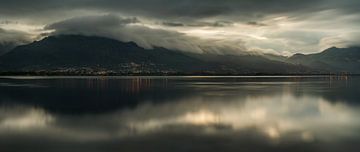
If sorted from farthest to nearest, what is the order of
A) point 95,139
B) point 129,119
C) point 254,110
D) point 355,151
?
point 254,110, point 129,119, point 95,139, point 355,151

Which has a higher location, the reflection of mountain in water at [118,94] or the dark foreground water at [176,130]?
the reflection of mountain in water at [118,94]

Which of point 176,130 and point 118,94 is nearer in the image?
point 176,130

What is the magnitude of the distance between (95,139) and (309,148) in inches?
509

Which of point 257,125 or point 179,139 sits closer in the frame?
point 179,139

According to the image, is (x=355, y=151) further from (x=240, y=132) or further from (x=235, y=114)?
(x=235, y=114)

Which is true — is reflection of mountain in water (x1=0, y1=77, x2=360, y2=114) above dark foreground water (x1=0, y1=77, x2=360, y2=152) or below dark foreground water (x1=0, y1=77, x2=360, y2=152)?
above

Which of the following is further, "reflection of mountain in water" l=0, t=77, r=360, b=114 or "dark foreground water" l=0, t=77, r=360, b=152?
"reflection of mountain in water" l=0, t=77, r=360, b=114

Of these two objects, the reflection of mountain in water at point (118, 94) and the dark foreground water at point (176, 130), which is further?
the reflection of mountain in water at point (118, 94)

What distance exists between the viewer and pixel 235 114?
39.4 m

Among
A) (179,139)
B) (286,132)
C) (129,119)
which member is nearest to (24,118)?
(129,119)

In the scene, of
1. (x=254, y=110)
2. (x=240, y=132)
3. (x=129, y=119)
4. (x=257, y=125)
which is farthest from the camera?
(x=254, y=110)

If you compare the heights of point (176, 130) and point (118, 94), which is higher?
point (118, 94)

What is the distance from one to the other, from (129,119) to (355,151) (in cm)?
1974

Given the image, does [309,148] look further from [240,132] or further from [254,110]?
[254,110]
